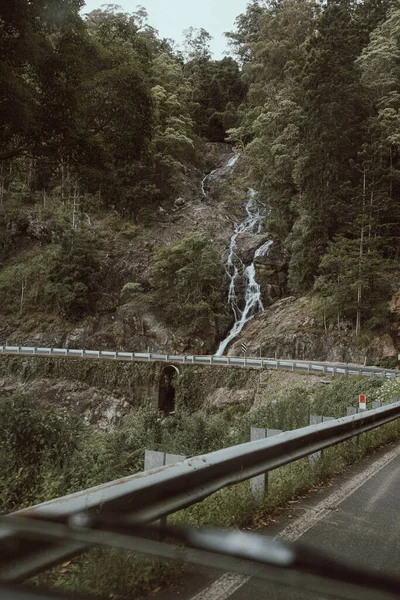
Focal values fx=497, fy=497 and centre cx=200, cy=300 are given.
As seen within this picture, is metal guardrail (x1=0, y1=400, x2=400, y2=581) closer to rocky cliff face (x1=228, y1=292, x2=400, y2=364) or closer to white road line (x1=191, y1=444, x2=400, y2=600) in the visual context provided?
white road line (x1=191, y1=444, x2=400, y2=600)

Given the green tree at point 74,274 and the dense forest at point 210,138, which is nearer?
the dense forest at point 210,138

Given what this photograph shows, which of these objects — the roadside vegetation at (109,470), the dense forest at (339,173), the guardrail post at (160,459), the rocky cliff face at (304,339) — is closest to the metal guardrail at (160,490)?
the guardrail post at (160,459)

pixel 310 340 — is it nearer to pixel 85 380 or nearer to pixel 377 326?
pixel 377 326

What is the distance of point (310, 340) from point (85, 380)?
14.7 metres

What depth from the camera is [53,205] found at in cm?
5388

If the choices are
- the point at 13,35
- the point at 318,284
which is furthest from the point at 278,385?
the point at 13,35

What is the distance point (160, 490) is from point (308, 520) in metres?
1.95

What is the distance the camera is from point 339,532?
4074mm

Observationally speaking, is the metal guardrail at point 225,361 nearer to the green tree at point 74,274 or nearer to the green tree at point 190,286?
the green tree at point 190,286

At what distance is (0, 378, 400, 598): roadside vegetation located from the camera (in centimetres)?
254

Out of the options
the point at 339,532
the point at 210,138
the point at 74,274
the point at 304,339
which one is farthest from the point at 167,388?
the point at 210,138

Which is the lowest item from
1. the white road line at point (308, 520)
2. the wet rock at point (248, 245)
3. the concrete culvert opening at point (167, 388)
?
the concrete culvert opening at point (167, 388)

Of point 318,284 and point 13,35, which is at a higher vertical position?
point 13,35

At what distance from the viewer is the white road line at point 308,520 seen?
9.16 feet
